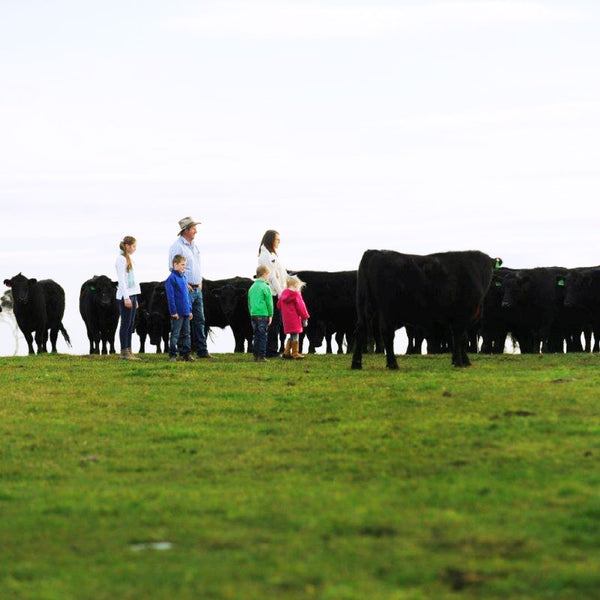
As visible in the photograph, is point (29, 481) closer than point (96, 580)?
No

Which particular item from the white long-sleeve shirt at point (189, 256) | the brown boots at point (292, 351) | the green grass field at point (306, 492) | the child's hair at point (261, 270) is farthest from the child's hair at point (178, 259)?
the green grass field at point (306, 492)

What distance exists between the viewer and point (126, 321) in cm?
2389

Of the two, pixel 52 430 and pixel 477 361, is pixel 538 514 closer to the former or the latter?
pixel 52 430

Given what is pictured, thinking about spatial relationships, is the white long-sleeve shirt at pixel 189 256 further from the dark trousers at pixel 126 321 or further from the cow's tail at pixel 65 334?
the cow's tail at pixel 65 334

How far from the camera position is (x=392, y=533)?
7.80m

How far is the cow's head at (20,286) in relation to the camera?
34.4 meters

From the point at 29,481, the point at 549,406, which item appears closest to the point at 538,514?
the point at 29,481

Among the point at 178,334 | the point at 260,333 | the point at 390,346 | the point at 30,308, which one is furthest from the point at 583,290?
the point at 30,308

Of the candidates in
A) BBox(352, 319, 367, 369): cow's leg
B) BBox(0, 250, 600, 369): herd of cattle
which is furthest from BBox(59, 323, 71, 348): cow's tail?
BBox(352, 319, 367, 369): cow's leg

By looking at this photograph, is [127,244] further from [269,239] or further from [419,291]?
[419,291]

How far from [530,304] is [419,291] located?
40.9 feet

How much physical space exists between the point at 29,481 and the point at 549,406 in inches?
240

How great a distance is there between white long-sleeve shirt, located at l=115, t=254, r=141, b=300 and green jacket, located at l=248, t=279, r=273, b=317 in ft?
7.06

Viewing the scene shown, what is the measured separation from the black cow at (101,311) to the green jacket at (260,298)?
10800 millimetres
